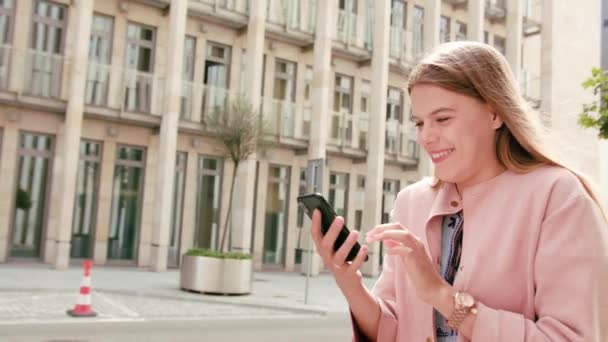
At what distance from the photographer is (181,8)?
60.6 ft

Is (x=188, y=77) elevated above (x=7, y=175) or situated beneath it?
elevated above

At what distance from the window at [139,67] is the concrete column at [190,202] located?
2269 millimetres

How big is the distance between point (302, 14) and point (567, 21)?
51.6ft

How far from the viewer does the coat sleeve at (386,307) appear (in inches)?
72.0

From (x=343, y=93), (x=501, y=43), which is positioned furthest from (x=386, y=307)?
(x=501, y=43)

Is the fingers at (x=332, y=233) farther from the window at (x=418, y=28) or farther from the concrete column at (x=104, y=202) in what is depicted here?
the window at (x=418, y=28)

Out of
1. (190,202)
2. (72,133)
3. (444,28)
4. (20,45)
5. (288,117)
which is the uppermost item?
(444,28)

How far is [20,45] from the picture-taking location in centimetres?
1717

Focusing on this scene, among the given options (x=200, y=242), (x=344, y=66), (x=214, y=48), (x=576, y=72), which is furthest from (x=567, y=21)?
(x=200, y=242)

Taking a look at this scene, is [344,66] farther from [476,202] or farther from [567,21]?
[476,202]

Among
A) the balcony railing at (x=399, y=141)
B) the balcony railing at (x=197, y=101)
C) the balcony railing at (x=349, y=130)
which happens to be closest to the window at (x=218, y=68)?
the balcony railing at (x=197, y=101)

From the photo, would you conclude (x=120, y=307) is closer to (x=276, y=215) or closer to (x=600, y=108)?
(x=600, y=108)

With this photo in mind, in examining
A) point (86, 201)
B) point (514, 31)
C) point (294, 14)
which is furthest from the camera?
point (514, 31)

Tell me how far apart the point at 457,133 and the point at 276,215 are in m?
19.9
